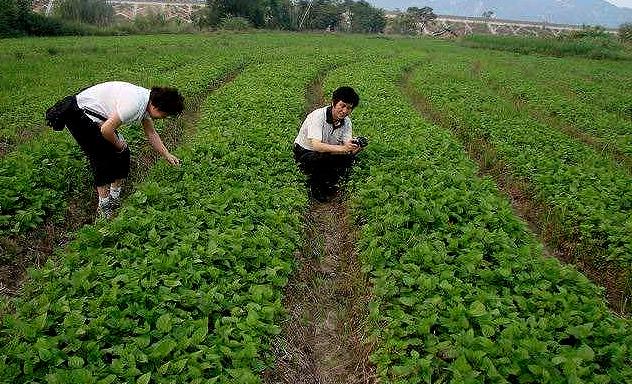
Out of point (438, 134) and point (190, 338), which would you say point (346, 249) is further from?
point (438, 134)

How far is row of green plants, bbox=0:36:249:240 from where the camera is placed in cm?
643

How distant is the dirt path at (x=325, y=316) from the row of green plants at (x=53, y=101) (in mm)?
3751

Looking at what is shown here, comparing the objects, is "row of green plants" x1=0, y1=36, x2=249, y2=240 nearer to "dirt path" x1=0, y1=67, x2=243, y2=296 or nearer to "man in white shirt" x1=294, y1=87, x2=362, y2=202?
"dirt path" x1=0, y1=67, x2=243, y2=296

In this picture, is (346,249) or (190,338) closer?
(190,338)

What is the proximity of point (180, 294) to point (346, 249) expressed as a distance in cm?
324

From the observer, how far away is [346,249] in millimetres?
6957

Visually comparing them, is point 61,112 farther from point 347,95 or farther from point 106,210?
point 347,95

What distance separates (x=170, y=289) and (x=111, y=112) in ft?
10.0

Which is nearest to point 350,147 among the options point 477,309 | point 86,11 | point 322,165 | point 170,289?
point 322,165

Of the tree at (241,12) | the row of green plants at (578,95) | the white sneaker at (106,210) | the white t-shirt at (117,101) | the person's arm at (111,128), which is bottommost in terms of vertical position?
the white sneaker at (106,210)

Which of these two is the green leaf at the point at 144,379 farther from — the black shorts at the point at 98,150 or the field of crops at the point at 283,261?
the black shorts at the point at 98,150

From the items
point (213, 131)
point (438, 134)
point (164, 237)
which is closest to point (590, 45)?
point (438, 134)

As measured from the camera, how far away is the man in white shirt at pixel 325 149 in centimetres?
797

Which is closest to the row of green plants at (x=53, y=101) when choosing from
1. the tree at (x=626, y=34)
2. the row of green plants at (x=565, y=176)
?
the row of green plants at (x=565, y=176)
